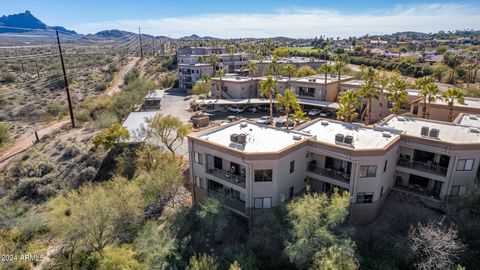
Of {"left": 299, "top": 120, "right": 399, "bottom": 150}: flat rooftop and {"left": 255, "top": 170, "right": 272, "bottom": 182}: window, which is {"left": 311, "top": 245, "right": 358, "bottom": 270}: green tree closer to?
{"left": 255, "top": 170, "right": 272, "bottom": 182}: window

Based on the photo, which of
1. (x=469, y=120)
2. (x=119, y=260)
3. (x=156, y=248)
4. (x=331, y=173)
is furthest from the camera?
(x=469, y=120)

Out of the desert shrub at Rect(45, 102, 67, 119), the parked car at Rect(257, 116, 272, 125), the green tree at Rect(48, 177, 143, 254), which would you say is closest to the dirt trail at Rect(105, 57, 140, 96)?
the desert shrub at Rect(45, 102, 67, 119)

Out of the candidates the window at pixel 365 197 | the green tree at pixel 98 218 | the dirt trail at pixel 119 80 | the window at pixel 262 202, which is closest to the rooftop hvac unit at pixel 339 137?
the window at pixel 365 197

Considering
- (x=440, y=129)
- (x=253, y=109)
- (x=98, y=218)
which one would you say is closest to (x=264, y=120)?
(x=253, y=109)

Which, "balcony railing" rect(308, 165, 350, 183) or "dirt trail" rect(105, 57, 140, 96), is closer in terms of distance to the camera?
"balcony railing" rect(308, 165, 350, 183)

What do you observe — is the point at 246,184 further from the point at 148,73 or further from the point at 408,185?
the point at 148,73

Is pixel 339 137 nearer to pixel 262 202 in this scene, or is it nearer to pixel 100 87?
pixel 262 202

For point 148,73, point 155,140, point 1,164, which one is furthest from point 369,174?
point 148,73
